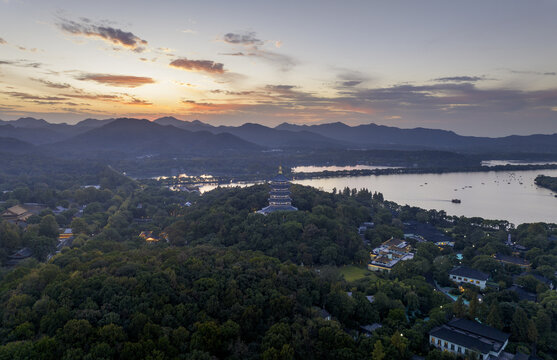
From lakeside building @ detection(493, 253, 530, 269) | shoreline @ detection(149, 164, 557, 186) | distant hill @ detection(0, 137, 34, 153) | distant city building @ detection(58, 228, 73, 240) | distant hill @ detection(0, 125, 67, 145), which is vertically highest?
distant hill @ detection(0, 125, 67, 145)

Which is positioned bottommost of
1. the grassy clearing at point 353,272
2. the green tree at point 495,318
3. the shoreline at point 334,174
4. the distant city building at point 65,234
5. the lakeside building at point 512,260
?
the grassy clearing at point 353,272

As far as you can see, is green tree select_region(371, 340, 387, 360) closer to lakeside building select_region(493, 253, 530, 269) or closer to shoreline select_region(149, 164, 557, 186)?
lakeside building select_region(493, 253, 530, 269)

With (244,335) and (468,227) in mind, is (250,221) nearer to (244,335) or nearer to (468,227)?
(244,335)

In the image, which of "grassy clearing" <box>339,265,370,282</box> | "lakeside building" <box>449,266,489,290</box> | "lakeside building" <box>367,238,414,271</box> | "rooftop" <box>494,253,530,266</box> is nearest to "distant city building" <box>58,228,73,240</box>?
"grassy clearing" <box>339,265,370,282</box>

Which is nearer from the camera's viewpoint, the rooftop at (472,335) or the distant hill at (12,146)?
the rooftop at (472,335)

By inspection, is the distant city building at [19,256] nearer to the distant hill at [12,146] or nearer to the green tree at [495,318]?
the green tree at [495,318]

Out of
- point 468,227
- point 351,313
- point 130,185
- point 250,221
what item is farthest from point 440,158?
point 351,313

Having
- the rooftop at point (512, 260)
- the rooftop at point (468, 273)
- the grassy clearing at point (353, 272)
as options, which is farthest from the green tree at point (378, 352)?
the rooftop at point (512, 260)
